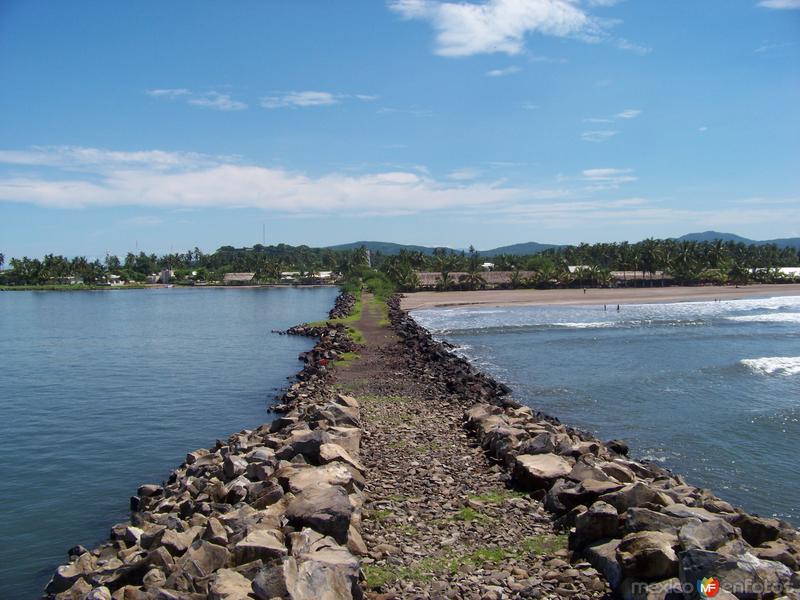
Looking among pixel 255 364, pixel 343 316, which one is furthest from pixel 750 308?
pixel 255 364

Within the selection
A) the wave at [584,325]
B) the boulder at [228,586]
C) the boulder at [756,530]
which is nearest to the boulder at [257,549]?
the boulder at [228,586]

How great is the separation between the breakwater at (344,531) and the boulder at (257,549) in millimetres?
17

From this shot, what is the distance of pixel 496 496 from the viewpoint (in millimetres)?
11477

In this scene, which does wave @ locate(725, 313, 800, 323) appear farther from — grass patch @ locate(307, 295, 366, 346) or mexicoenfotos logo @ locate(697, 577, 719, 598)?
mexicoenfotos logo @ locate(697, 577, 719, 598)

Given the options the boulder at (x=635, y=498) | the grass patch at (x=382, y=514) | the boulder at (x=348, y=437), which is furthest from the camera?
the boulder at (x=348, y=437)

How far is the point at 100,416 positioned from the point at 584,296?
79.9 meters

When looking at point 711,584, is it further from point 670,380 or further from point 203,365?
point 203,365

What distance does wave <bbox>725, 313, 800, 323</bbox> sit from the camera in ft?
185

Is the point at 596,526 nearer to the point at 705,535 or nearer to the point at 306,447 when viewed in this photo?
the point at 705,535

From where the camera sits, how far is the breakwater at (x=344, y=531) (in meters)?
7.61

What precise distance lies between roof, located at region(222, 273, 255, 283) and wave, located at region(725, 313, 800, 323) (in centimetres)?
13046

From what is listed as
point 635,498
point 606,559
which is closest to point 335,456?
point 635,498

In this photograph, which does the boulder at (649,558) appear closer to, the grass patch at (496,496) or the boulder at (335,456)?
the grass patch at (496,496)

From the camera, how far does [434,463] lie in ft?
44.4
